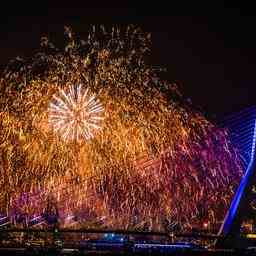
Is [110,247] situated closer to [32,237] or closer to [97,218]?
[32,237]

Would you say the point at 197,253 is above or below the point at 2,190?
below

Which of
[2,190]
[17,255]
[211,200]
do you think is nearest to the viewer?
Answer: [17,255]

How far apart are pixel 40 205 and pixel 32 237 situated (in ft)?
55.7

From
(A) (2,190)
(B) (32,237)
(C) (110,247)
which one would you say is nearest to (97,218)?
(A) (2,190)

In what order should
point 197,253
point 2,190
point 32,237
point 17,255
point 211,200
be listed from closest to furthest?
point 17,255 < point 197,253 < point 32,237 < point 2,190 < point 211,200

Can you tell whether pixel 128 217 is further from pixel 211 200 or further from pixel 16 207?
pixel 211 200

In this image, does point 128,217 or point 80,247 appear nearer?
point 80,247

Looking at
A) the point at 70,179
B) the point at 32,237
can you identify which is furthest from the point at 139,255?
the point at 70,179

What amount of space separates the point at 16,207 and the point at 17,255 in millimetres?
26618

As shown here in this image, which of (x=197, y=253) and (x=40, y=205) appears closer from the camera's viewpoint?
(x=197, y=253)

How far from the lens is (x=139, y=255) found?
18.9 m

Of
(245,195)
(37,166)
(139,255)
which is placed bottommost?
(139,255)

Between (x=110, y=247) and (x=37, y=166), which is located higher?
(x=37, y=166)

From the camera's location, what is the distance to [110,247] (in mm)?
20188
